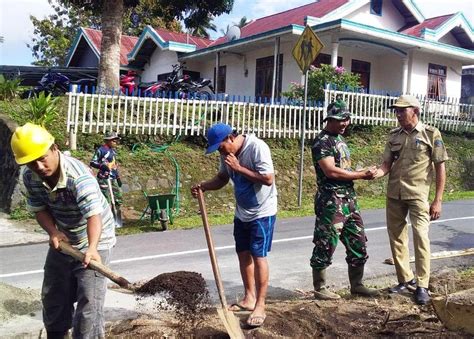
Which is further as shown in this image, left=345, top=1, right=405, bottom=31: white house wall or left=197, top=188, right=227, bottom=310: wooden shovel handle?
Answer: left=345, top=1, right=405, bottom=31: white house wall

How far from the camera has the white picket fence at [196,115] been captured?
34.6 feet

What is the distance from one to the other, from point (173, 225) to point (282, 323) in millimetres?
5133

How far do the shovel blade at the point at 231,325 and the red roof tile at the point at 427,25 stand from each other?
1850 cm

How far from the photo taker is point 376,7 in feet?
65.6

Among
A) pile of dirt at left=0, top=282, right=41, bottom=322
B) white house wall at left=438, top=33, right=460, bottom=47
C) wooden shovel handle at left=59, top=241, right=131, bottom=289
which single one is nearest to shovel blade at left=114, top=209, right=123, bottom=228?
pile of dirt at left=0, top=282, right=41, bottom=322

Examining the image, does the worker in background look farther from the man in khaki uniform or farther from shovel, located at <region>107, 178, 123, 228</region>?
the man in khaki uniform

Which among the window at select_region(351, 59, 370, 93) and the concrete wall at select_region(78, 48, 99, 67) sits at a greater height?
the concrete wall at select_region(78, 48, 99, 67)

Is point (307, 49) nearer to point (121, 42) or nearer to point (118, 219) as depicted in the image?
point (118, 219)

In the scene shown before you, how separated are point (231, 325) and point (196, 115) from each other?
8.55m

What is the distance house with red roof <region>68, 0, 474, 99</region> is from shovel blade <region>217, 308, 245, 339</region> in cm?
1381

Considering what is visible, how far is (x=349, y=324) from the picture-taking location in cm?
402

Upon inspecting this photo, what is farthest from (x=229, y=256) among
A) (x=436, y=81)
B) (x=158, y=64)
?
(x=158, y=64)

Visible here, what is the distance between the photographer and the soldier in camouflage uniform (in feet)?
15.0

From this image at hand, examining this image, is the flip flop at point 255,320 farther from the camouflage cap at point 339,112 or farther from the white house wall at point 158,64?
the white house wall at point 158,64
